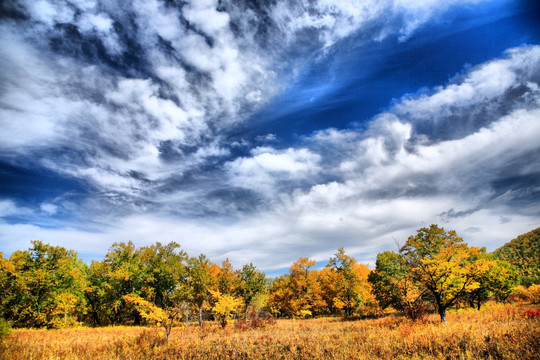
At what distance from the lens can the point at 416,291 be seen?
76.8 ft

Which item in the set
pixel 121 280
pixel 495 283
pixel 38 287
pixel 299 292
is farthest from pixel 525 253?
pixel 38 287

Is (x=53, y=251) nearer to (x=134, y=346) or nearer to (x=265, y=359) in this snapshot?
(x=134, y=346)

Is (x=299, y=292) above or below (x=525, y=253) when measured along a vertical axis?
below

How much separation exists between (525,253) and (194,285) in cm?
14446

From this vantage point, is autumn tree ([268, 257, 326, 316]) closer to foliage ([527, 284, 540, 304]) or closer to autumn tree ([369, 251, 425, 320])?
autumn tree ([369, 251, 425, 320])

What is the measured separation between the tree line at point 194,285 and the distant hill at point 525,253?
6865cm

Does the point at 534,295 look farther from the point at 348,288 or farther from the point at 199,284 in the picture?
the point at 199,284

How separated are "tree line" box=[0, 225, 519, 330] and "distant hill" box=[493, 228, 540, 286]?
2703 inches

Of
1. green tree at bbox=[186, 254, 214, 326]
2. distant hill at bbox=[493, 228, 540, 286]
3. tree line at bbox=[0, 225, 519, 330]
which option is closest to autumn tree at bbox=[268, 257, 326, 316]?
tree line at bbox=[0, 225, 519, 330]

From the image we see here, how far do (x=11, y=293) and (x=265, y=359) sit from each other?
42501 millimetres

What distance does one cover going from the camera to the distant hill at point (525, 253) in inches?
3401

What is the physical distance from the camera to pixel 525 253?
103125mm

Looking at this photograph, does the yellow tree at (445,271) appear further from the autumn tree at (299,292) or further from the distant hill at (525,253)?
the distant hill at (525,253)

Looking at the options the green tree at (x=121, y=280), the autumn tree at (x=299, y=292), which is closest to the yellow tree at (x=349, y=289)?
the autumn tree at (x=299, y=292)
